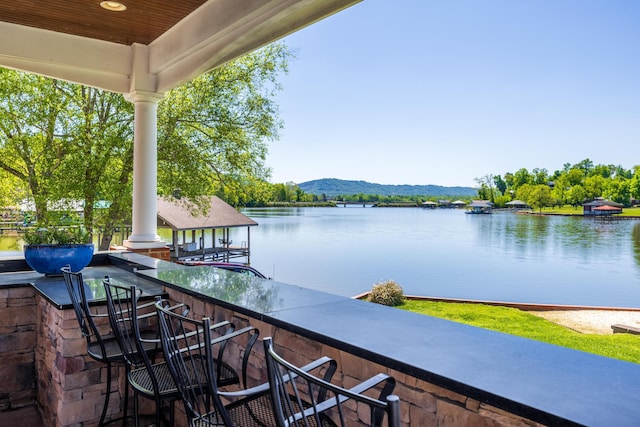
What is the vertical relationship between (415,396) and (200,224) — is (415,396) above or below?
above

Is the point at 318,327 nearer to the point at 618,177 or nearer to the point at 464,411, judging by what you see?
the point at 464,411

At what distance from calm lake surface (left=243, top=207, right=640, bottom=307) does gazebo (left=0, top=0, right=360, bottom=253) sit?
72.0ft

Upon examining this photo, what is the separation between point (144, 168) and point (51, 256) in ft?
5.90

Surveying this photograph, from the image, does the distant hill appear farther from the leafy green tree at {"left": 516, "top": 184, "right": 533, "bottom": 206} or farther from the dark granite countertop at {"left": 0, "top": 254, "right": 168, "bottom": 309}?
the dark granite countertop at {"left": 0, "top": 254, "right": 168, "bottom": 309}

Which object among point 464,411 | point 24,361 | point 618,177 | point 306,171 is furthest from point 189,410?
point 306,171

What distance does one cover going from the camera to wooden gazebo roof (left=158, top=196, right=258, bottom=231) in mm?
21078

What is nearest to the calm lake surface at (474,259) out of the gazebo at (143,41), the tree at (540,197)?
the tree at (540,197)

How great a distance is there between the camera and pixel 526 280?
3153cm

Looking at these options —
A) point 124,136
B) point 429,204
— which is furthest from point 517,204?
point 124,136

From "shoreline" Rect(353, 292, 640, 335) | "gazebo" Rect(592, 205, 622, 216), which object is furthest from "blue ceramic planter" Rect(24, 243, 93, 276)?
"gazebo" Rect(592, 205, 622, 216)

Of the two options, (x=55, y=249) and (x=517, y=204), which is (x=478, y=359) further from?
(x=517, y=204)

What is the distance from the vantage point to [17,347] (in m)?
3.42

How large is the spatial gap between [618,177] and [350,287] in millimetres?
35043

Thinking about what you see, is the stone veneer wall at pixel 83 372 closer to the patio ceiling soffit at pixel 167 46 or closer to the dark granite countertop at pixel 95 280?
the dark granite countertop at pixel 95 280
